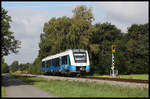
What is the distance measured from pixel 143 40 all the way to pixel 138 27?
18.6 ft

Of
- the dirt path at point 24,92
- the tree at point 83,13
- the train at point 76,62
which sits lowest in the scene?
the dirt path at point 24,92

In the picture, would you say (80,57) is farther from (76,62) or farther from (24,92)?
(24,92)

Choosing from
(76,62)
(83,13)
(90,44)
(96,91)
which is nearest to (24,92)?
(96,91)

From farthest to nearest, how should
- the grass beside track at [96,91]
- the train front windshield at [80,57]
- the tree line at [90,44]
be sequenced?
1. the tree line at [90,44]
2. the train front windshield at [80,57]
3. the grass beside track at [96,91]

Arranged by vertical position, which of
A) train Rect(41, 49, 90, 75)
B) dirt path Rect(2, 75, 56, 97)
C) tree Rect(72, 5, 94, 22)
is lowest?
dirt path Rect(2, 75, 56, 97)

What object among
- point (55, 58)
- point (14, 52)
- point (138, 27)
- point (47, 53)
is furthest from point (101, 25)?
point (14, 52)

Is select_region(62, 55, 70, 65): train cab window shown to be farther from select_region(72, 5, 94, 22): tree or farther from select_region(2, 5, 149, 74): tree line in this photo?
select_region(72, 5, 94, 22): tree

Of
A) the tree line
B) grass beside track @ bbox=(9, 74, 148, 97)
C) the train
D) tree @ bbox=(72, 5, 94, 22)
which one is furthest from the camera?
tree @ bbox=(72, 5, 94, 22)

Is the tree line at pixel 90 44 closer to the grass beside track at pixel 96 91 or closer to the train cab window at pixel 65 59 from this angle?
the train cab window at pixel 65 59

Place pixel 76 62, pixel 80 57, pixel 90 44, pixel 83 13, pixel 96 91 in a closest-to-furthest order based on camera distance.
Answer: pixel 96 91 < pixel 76 62 < pixel 80 57 < pixel 90 44 < pixel 83 13

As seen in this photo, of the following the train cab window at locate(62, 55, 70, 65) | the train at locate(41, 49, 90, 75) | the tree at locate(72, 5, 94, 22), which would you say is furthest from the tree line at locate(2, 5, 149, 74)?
Answer: the train at locate(41, 49, 90, 75)

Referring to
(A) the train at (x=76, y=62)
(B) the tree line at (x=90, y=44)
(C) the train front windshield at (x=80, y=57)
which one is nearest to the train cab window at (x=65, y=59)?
(A) the train at (x=76, y=62)

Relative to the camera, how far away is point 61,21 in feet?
199

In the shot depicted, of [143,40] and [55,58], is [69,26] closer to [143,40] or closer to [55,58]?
[55,58]
